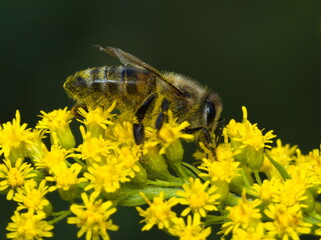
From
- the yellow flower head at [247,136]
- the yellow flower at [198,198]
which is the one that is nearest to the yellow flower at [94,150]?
the yellow flower at [198,198]

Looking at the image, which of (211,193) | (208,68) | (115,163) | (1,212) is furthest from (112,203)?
(208,68)

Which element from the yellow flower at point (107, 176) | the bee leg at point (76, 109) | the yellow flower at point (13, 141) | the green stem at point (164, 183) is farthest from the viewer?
the bee leg at point (76, 109)

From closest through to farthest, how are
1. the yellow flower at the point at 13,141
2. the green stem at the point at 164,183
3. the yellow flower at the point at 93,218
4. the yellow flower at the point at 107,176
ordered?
1. the yellow flower at the point at 93,218
2. the yellow flower at the point at 107,176
3. the green stem at the point at 164,183
4. the yellow flower at the point at 13,141

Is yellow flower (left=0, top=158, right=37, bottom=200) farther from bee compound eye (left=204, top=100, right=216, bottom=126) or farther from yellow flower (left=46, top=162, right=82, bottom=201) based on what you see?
bee compound eye (left=204, top=100, right=216, bottom=126)

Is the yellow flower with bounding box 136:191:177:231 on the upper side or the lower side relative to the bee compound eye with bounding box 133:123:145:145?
lower

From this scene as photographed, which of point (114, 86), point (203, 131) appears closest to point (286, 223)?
point (203, 131)

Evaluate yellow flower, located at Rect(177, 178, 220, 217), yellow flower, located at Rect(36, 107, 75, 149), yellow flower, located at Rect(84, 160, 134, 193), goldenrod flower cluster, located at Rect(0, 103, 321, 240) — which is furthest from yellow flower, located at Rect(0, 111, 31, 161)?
yellow flower, located at Rect(177, 178, 220, 217)

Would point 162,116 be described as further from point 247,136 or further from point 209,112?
point 247,136

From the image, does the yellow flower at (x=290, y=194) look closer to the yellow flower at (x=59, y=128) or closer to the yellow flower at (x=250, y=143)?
the yellow flower at (x=250, y=143)
